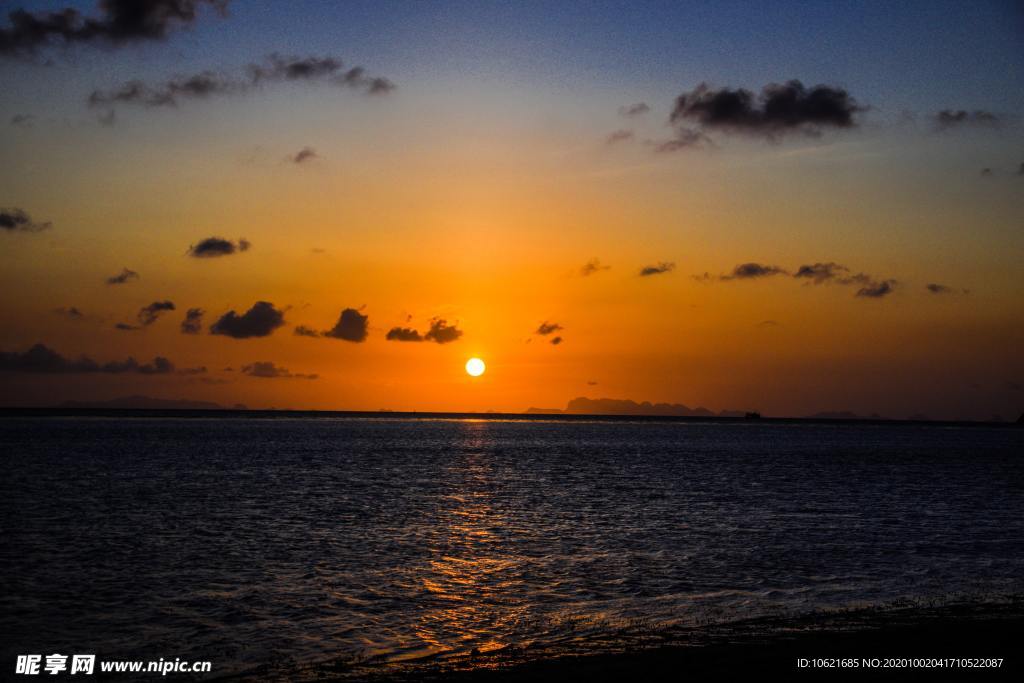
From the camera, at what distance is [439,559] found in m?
38.3

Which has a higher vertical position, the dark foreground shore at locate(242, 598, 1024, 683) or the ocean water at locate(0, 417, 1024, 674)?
the dark foreground shore at locate(242, 598, 1024, 683)

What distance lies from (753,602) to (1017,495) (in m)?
58.0

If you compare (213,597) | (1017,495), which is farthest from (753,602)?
(1017,495)

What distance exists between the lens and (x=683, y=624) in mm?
25500

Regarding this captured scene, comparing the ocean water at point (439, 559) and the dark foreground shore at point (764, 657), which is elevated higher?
the dark foreground shore at point (764, 657)

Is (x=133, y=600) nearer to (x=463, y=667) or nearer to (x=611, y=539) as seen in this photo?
Answer: (x=463, y=667)

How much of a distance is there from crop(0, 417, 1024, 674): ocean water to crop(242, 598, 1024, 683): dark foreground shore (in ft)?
7.50

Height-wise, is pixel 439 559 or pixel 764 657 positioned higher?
pixel 764 657

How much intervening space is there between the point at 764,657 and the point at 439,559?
2061 centimetres

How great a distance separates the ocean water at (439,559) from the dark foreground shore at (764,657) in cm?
229

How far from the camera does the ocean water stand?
25875mm

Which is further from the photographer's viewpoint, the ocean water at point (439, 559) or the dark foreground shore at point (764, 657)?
the ocean water at point (439, 559)

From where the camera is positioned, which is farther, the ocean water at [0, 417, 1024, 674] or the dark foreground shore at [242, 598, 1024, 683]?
the ocean water at [0, 417, 1024, 674]

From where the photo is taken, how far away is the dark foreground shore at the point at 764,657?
18391 mm
